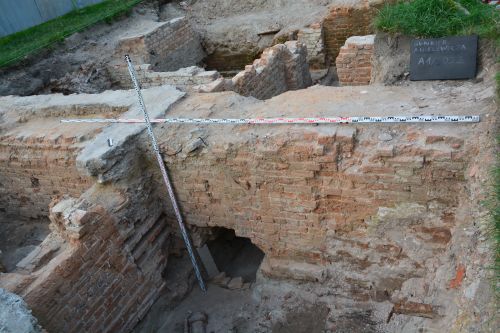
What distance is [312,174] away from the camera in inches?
157

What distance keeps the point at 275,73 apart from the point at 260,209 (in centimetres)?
328

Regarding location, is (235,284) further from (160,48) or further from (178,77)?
(160,48)

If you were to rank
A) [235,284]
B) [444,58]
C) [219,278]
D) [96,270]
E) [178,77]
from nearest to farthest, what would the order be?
[96,270] < [444,58] < [235,284] < [219,278] < [178,77]

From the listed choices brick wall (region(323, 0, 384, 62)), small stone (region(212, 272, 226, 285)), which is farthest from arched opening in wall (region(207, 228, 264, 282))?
brick wall (region(323, 0, 384, 62))

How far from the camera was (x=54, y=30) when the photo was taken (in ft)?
36.1

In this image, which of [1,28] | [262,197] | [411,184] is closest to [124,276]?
[262,197]

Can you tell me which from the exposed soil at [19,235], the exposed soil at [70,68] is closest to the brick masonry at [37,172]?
the exposed soil at [19,235]

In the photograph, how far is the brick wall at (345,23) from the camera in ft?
29.5

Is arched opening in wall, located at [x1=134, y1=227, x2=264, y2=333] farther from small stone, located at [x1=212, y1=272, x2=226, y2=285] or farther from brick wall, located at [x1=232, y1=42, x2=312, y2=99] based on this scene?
brick wall, located at [x1=232, y1=42, x2=312, y2=99]

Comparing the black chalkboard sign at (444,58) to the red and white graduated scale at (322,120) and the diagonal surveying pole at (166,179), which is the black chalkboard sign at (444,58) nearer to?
the red and white graduated scale at (322,120)

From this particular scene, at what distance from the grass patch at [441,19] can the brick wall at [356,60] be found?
3.48 ft

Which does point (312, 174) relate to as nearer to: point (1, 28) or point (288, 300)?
point (288, 300)

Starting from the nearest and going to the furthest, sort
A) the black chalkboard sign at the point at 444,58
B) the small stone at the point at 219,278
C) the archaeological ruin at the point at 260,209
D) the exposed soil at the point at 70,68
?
the archaeological ruin at the point at 260,209 < the black chalkboard sign at the point at 444,58 < the small stone at the point at 219,278 < the exposed soil at the point at 70,68

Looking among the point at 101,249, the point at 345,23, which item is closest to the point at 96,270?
the point at 101,249
